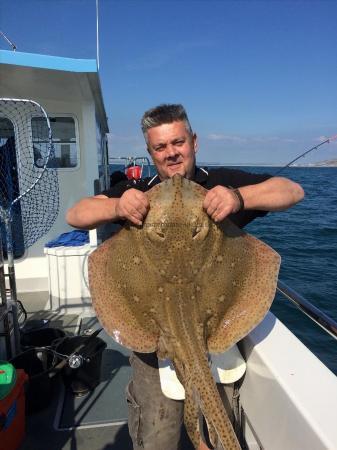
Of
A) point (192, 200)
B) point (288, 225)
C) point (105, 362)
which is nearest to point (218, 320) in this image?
point (192, 200)

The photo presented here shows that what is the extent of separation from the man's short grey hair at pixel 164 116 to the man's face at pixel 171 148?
29 mm

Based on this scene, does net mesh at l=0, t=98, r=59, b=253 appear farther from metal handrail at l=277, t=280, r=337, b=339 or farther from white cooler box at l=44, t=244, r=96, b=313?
metal handrail at l=277, t=280, r=337, b=339

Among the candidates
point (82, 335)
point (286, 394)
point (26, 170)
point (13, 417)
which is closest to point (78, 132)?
point (26, 170)

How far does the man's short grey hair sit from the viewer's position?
2.41 m

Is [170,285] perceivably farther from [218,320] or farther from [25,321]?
[25,321]

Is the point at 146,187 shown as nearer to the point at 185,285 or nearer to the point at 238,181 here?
the point at 238,181

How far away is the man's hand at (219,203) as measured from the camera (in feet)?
6.29

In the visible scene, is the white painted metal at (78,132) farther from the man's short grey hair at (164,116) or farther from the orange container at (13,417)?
the man's short grey hair at (164,116)

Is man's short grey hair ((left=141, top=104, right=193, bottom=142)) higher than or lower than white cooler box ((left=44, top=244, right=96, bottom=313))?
higher

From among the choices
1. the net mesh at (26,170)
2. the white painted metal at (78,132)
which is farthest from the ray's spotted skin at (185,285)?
the white painted metal at (78,132)

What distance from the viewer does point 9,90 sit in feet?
21.8

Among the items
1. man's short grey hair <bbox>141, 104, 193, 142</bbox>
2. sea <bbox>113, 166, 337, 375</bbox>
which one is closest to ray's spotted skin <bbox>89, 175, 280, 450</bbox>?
man's short grey hair <bbox>141, 104, 193, 142</bbox>

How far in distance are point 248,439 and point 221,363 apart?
25.3 inches

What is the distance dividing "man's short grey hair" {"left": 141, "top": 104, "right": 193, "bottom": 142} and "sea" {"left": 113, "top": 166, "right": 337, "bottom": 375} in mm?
2382
